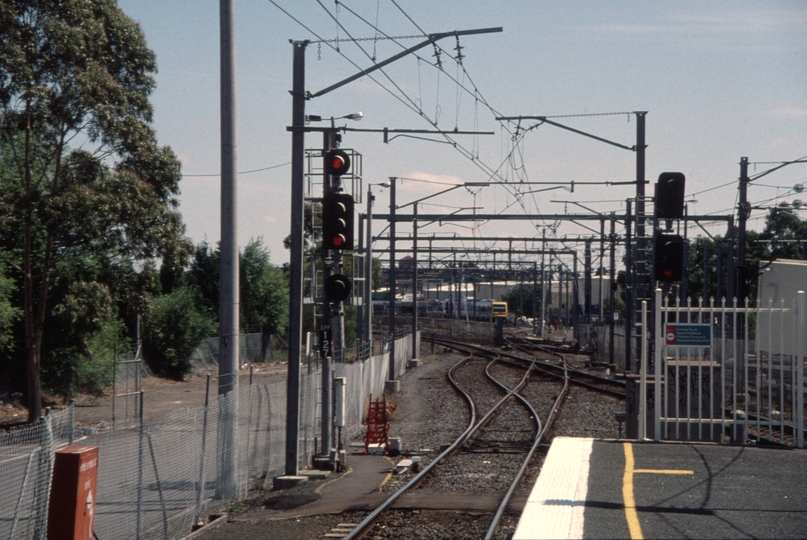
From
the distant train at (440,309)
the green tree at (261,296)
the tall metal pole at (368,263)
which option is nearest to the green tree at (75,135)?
the tall metal pole at (368,263)

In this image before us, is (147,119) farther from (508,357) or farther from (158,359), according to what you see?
(508,357)

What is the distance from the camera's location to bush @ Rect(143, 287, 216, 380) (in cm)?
3956

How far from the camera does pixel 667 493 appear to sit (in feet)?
27.1

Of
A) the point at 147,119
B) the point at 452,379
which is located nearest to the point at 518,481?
the point at 147,119

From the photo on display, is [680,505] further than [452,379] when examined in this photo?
No

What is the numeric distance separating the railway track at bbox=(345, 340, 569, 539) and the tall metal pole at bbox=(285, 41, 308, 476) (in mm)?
2169

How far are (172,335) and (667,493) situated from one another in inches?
1343

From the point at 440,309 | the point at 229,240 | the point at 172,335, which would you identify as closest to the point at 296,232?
the point at 229,240

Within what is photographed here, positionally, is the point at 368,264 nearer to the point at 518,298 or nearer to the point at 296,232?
the point at 296,232

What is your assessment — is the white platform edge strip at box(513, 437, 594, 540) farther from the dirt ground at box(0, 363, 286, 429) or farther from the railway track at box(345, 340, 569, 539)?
the dirt ground at box(0, 363, 286, 429)

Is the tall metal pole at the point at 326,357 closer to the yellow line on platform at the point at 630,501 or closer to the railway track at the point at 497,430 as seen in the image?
the railway track at the point at 497,430

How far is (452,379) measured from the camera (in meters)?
35.5

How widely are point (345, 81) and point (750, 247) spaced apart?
60.8 m

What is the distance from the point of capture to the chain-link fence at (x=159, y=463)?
8055 millimetres
